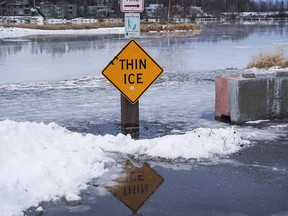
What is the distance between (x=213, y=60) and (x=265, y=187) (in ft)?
60.4

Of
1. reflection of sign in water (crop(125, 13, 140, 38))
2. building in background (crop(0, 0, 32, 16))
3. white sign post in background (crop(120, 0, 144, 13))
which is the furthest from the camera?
building in background (crop(0, 0, 32, 16))

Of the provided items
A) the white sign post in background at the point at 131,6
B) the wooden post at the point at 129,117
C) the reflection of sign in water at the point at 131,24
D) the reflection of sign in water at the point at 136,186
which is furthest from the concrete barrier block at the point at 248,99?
the reflection of sign in water at the point at 136,186

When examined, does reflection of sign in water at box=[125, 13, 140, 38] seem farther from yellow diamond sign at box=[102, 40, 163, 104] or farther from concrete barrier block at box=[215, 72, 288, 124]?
concrete barrier block at box=[215, 72, 288, 124]

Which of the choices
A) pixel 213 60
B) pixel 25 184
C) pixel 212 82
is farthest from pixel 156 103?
pixel 213 60

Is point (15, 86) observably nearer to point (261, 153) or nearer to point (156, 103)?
point (156, 103)

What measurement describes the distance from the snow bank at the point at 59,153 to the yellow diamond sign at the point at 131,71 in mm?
1287

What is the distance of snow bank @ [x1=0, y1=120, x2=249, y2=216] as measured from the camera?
203 inches

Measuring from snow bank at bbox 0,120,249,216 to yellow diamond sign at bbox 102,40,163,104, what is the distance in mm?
1287

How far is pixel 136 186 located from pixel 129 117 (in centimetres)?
314

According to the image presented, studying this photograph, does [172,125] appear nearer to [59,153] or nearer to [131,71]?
[131,71]

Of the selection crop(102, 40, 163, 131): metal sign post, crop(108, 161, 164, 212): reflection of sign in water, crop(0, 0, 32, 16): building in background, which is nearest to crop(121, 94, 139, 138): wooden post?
crop(102, 40, 163, 131): metal sign post

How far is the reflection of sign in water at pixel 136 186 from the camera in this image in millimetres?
5215

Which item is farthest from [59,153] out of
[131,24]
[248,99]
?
[248,99]

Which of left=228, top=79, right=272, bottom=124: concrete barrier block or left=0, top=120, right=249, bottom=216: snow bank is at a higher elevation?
left=228, top=79, right=272, bottom=124: concrete barrier block
